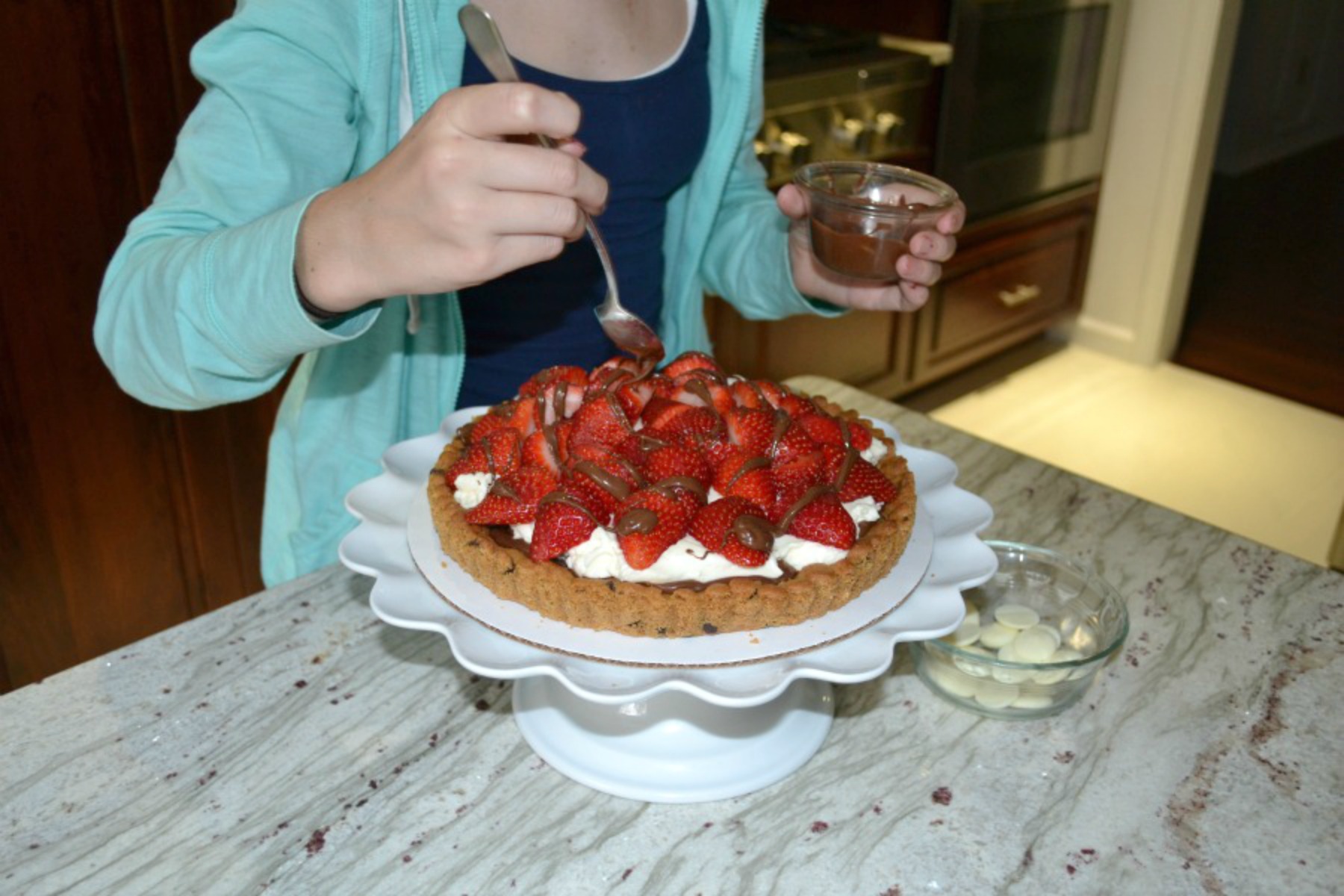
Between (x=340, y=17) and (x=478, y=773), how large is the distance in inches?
29.2

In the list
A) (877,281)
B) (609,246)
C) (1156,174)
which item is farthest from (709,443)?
(1156,174)

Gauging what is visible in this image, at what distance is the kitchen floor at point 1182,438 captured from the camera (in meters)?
3.48

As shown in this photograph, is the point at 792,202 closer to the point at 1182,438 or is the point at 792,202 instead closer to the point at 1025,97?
the point at 1025,97

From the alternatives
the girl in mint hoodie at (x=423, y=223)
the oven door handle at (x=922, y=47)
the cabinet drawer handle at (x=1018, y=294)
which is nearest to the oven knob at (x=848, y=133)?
the oven door handle at (x=922, y=47)

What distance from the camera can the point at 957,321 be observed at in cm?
376

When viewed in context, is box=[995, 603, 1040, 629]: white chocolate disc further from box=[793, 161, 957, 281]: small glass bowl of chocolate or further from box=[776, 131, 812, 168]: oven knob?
box=[776, 131, 812, 168]: oven knob

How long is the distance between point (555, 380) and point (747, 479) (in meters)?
0.24

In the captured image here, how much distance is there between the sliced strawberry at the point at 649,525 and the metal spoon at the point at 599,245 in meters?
0.24

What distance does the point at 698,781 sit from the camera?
1023 millimetres

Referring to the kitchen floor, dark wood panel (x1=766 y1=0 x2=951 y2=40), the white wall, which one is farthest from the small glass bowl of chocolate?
the white wall

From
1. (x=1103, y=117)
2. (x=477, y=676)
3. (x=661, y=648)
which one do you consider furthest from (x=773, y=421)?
(x=1103, y=117)

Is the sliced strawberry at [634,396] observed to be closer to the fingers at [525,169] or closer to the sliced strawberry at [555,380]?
the sliced strawberry at [555,380]

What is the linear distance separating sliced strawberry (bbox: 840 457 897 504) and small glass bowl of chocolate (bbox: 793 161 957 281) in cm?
24

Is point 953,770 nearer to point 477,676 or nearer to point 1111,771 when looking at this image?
point 1111,771
